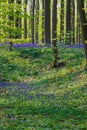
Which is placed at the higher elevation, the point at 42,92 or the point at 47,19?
the point at 47,19

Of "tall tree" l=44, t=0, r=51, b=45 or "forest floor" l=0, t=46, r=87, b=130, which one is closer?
"forest floor" l=0, t=46, r=87, b=130

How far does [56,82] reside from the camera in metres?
18.7

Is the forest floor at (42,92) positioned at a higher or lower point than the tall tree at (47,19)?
lower

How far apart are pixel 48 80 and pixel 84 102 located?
6.44m

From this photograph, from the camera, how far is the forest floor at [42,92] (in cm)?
1043

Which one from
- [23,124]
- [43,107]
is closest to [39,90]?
[43,107]

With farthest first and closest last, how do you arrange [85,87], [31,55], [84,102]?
[31,55]
[85,87]
[84,102]

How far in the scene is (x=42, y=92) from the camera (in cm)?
1650

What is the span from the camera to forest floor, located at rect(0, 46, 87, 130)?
10.4 m

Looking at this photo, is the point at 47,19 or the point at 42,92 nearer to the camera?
the point at 42,92

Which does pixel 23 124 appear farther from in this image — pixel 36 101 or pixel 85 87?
pixel 85 87

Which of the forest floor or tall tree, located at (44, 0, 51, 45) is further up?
tall tree, located at (44, 0, 51, 45)

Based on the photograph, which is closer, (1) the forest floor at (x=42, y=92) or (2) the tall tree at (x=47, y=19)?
(1) the forest floor at (x=42, y=92)

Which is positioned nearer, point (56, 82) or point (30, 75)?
point (56, 82)
